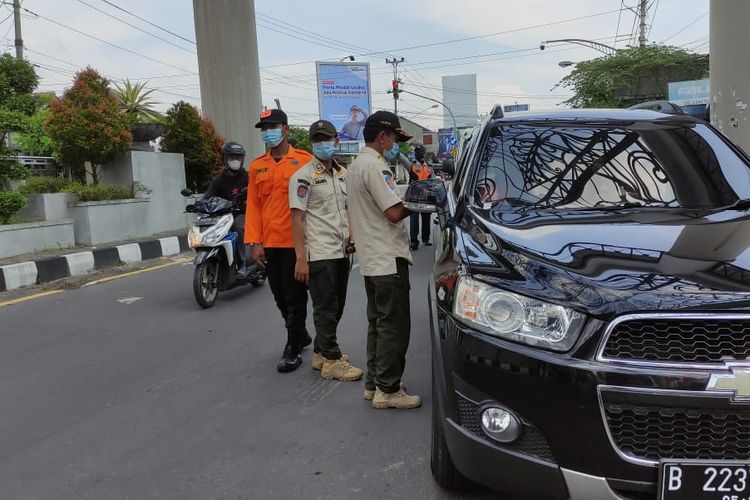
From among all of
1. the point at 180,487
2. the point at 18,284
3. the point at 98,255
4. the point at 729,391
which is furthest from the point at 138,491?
the point at 98,255

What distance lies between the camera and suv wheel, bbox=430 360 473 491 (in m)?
2.49

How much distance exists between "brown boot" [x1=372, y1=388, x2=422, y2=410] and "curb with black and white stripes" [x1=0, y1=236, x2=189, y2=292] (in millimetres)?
5966

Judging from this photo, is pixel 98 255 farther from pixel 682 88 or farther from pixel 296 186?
pixel 682 88

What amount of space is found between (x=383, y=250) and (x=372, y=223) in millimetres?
165

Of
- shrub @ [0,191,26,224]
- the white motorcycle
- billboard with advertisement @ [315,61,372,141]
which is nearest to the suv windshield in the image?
the white motorcycle

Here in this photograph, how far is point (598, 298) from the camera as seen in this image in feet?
6.20

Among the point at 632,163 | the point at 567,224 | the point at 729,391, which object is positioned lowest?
the point at 729,391

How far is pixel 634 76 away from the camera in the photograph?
31.7m

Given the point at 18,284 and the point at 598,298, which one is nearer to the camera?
the point at 598,298

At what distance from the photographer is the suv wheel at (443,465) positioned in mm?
2488

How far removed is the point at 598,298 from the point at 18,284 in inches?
302

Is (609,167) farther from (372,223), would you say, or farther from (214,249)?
(214,249)

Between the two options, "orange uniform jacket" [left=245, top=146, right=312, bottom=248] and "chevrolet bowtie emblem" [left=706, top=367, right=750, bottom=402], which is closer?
"chevrolet bowtie emblem" [left=706, top=367, right=750, bottom=402]

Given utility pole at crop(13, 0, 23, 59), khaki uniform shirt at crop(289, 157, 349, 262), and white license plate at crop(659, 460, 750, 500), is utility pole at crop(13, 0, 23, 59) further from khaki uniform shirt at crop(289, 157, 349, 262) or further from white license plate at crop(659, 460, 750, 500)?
white license plate at crop(659, 460, 750, 500)
